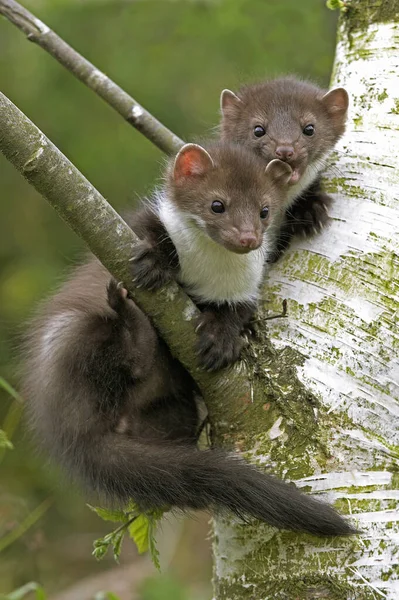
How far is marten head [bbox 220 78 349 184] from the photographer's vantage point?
13.8 ft

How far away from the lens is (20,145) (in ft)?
9.81

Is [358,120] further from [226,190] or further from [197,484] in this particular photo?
[197,484]

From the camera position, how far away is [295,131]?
14.1 ft

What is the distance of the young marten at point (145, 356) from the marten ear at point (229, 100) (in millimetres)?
837

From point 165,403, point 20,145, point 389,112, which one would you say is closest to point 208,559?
point 165,403

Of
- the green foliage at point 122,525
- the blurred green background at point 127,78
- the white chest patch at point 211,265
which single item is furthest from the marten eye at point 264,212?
A: the blurred green background at point 127,78

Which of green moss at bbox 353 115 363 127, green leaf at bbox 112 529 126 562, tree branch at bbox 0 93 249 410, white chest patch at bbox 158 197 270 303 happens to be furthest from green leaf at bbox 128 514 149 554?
green moss at bbox 353 115 363 127

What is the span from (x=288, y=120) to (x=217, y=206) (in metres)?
0.86

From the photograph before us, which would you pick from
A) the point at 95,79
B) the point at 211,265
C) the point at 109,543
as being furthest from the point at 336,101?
the point at 109,543

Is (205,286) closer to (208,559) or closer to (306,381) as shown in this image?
(306,381)

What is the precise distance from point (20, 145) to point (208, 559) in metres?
8.05

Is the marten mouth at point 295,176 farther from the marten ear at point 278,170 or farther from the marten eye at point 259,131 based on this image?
the marten eye at point 259,131

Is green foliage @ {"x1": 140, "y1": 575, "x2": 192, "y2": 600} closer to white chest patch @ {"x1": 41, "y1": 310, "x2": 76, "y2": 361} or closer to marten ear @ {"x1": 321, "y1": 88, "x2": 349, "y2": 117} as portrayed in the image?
white chest patch @ {"x1": 41, "y1": 310, "x2": 76, "y2": 361}

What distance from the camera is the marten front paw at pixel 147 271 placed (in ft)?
11.0
